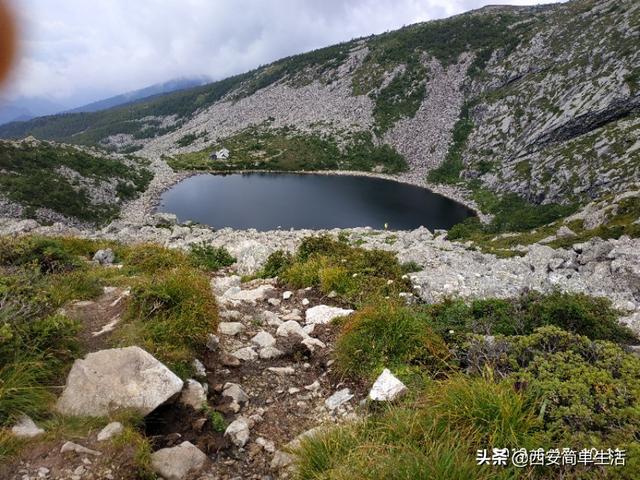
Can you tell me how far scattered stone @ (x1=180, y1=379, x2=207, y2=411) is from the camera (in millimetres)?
5395

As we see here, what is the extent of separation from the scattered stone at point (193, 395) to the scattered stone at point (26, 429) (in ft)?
5.50

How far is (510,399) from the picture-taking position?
13.7ft

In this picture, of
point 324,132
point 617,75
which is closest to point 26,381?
point 617,75

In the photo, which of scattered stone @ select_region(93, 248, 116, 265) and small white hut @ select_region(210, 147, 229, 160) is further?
small white hut @ select_region(210, 147, 229, 160)

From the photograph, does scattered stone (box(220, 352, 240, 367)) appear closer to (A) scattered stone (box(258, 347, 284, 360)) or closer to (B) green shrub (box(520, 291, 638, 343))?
(A) scattered stone (box(258, 347, 284, 360))

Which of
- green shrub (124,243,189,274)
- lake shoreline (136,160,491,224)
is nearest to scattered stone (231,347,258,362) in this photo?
green shrub (124,243,189,274)

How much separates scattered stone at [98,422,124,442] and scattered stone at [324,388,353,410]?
2785 mm

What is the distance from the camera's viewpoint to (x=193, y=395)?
5.50 metres

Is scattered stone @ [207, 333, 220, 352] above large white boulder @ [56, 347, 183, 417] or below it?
below

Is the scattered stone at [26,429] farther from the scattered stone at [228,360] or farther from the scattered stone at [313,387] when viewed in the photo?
the scattered stone at [313,387]

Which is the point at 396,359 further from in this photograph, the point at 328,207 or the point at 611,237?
the point at 328,207

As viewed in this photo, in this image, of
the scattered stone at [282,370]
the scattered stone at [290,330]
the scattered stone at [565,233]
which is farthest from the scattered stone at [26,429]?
the scattered stone at [565,233]

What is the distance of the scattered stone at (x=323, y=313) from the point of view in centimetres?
883

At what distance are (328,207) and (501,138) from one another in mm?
43014
